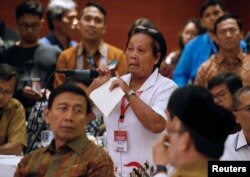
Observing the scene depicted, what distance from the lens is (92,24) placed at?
5984mm

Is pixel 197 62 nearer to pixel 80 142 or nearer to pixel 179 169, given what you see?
pixel 80 142

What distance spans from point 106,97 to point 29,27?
2.19m

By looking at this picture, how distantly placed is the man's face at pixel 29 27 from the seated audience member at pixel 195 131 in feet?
11.0

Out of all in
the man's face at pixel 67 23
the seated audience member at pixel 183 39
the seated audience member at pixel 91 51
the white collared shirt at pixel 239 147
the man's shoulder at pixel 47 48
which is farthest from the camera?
the seated audience member at pixel 183 39

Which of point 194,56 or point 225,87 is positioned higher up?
point 194,56

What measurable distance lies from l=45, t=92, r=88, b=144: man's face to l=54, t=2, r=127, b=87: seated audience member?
79.6 inches

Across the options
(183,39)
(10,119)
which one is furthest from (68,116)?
(183,39)

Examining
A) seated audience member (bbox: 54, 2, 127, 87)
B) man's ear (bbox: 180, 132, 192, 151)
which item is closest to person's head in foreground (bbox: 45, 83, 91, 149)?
man's ear (bbox: 180, 132, 192, 151)

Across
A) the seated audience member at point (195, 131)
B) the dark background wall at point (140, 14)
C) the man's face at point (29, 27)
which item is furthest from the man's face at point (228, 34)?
the seated audience member at point (195, 131)

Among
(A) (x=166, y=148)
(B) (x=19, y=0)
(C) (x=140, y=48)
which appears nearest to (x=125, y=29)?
(B) (x=19, y=0)

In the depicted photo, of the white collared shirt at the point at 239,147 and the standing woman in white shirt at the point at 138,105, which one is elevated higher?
the standing woman in white shirt at the point at 138,105

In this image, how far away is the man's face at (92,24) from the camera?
5.96 m

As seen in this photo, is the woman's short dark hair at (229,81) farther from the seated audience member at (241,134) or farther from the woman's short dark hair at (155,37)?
the woman's short dark hair at (155,37)

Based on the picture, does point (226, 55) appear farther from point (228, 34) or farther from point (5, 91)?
point (5, 91)
